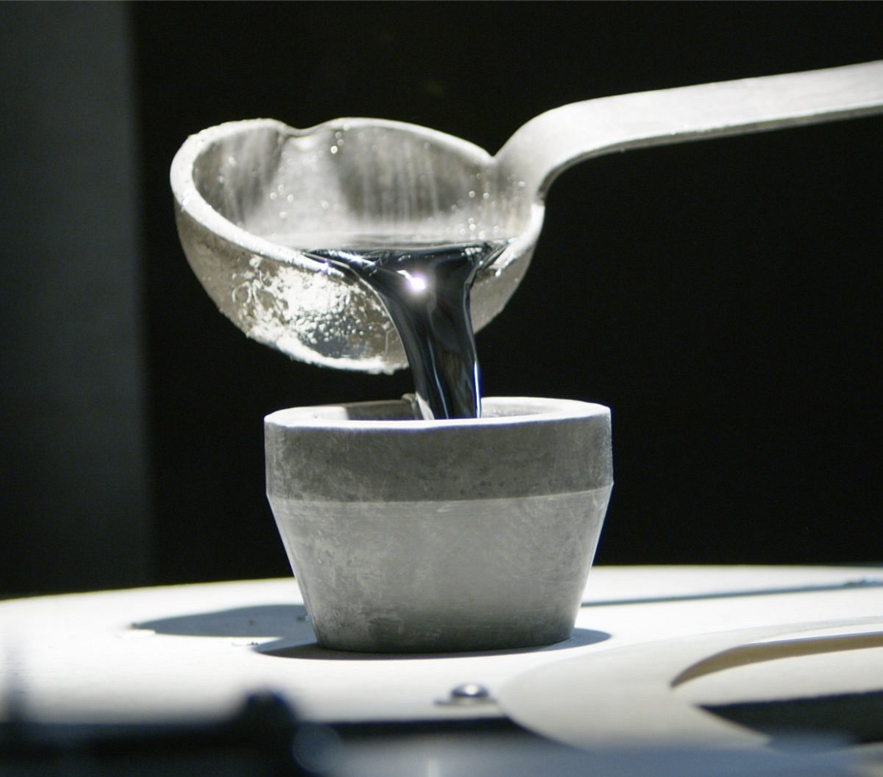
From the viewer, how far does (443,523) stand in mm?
1186

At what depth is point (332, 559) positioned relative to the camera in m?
1.23

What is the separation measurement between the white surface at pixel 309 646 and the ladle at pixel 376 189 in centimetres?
28

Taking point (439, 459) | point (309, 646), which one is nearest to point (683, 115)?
point (439, 459)

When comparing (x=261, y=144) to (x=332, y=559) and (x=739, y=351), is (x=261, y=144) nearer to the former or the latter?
(x=332, y=559)

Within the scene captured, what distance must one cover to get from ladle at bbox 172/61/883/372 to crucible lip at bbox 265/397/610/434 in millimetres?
77

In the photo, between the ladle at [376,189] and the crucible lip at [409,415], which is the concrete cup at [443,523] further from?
the ladle at [376,189]

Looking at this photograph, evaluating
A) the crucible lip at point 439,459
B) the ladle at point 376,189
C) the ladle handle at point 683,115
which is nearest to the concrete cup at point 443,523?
the crucible lip at point 439,459

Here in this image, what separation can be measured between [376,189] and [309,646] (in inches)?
21.3

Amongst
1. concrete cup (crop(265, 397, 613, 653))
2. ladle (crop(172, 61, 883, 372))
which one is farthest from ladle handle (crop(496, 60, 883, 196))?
concrete cup (crop(265, 397, 613, 653))

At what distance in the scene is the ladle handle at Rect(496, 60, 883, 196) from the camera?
59.4 inches

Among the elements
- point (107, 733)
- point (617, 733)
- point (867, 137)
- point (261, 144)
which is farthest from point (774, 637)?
point (867, 137)

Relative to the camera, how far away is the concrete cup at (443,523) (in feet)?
3.89

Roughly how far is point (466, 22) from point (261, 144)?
501mm

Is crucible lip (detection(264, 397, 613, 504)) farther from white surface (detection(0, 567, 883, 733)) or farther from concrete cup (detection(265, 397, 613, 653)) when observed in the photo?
white surface (detection(0, 567, 883, 733))
